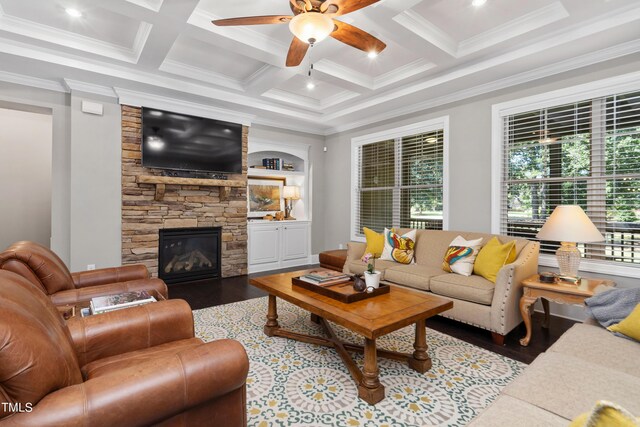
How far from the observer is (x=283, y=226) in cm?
604

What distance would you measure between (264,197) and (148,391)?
208 inches

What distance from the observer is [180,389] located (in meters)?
1.10

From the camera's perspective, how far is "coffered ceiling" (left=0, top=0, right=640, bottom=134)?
9.29 ft

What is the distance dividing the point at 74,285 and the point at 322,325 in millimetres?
2099

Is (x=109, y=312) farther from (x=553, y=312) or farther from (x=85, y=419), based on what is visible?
(x=553, y=312)

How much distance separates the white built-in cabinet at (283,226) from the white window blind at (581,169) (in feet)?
11.7

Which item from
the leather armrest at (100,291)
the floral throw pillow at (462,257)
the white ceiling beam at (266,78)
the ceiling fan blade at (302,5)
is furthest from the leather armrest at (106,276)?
the floral throw pillow at (462,257)

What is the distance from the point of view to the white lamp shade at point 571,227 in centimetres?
270

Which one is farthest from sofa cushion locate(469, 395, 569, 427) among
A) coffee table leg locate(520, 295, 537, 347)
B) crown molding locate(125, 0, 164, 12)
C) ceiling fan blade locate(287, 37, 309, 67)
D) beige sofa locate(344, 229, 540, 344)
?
crown molding locate(125, 0, 164, 12)

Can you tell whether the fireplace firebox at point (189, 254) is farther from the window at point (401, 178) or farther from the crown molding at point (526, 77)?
the crown molding at point (526, 77)

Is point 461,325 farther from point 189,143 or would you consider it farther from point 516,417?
point 189,143

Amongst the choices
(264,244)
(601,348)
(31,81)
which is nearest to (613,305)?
(601,348)

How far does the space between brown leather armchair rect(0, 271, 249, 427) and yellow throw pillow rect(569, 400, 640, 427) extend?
1.05 meters

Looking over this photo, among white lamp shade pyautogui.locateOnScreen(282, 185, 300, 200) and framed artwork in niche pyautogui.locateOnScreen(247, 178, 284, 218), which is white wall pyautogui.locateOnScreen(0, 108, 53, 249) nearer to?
framed artwork in niche pyautogui.locateOnScreen(247, 178, 284, 218)
